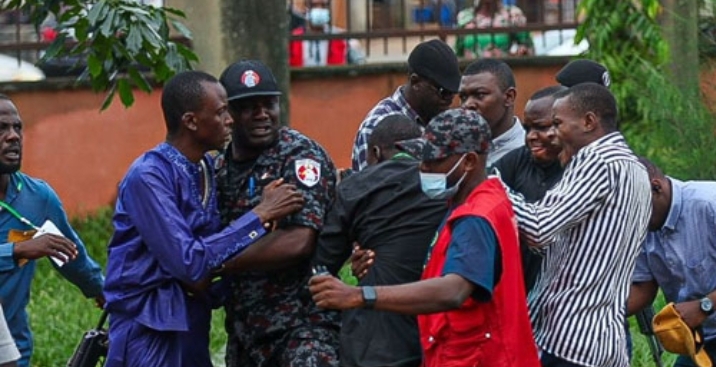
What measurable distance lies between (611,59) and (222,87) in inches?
288

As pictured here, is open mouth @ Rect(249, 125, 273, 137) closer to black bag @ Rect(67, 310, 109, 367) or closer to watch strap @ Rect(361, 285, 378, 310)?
black bag @ Rect(67, 310, 109, 367)

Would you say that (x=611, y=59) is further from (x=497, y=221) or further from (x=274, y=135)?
(x=497, y=221)

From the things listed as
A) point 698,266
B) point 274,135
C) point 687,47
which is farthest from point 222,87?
point 687,47

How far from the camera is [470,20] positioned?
574 inches

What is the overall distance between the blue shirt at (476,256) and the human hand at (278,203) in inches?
42.8

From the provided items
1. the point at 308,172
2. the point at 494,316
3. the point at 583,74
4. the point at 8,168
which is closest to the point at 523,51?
the point at 583,74

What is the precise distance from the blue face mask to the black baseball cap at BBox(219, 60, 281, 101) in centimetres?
120

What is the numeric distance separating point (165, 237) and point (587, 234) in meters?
1.64

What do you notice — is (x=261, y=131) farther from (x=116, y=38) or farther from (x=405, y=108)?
(x=116, y=38)

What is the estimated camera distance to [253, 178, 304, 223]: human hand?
7.25 m

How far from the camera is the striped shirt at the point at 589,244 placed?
6.62m

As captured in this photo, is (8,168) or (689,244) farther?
(8,168)

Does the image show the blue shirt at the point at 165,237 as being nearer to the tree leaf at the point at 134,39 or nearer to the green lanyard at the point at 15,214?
the green lanyard at the point at 15,214

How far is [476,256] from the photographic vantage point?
6277 millimetres
